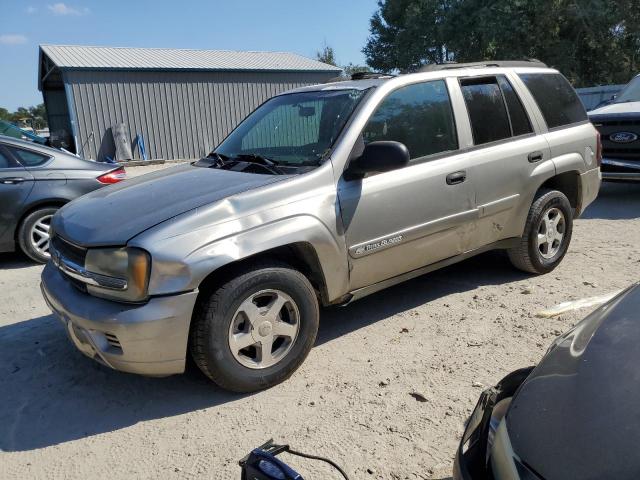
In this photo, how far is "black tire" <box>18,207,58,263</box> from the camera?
619 centimetres

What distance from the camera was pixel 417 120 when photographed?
397 cm

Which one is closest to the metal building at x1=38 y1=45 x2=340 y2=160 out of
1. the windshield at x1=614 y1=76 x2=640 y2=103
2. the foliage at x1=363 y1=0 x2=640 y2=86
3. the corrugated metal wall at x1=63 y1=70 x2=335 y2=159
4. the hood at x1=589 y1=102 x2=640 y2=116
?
the corrugated metal wall at x1=63 y1=70 x2=335 y2=159

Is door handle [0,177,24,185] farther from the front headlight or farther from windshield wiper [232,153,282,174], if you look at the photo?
the front headlight

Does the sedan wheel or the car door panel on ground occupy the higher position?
the car door panel on ground

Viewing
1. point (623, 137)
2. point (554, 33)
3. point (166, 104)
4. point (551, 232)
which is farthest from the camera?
point (554, 33)

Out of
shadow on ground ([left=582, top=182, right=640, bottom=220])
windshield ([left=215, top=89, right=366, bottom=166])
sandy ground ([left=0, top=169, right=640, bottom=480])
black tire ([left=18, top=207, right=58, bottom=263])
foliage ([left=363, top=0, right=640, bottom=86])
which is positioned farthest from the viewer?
foliage ([left=363, top=0, right=640, bottom=86])

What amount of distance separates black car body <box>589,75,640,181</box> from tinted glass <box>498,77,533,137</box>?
13.8ft

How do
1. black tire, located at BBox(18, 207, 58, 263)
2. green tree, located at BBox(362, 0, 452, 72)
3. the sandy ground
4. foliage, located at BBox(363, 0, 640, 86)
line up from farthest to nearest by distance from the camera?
green tree, located at BBox(362, 0, 452, 72) < foliage, located at BBox(363, 0, 640, 86) < black tire, located at BBox(18, 207, 58, 263) < the sandy ground

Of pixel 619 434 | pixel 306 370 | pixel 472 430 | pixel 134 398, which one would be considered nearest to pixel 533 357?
pixel 306 370

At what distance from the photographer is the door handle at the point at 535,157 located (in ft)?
14.9

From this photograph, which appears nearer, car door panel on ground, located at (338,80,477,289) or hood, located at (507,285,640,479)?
hood, located at (507,285,640,479)

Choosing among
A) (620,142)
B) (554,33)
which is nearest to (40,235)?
(620,142)

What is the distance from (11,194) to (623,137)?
818cm

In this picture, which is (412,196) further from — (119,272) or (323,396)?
(119,272)
